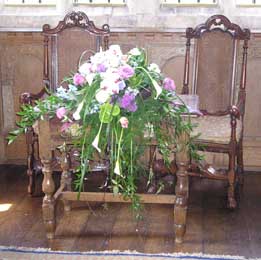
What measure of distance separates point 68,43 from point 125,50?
1.72 ft

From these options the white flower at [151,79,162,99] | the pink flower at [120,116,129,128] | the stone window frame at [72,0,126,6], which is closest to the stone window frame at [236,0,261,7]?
the stone window frame at [72,0,126,6]

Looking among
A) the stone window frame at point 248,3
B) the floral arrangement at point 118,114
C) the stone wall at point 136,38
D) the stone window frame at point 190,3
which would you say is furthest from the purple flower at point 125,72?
the stone window frame at point 248,3

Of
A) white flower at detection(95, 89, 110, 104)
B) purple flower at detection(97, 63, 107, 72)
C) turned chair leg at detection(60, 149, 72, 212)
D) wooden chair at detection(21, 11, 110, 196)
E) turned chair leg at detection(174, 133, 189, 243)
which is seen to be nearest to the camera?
white flower at detection(95, 89, 110, 104)

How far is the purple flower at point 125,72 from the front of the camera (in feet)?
8.57

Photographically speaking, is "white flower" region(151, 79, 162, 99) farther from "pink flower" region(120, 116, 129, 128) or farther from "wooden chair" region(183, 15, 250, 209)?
"wooden chair" region(183, 15, 250, 209)

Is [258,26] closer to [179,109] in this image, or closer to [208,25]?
[208,25]

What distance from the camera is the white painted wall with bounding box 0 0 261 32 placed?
4184 millimetres

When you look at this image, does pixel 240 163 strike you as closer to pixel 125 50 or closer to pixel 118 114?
pixel 125 50

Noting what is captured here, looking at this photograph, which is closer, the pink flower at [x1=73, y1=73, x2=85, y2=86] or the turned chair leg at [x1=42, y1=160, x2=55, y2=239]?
the pink flower at [x1=73, y1=73, x2=85, y2=86]

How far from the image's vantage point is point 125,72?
262 cm

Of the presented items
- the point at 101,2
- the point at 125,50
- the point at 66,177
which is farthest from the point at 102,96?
the point at 101,2

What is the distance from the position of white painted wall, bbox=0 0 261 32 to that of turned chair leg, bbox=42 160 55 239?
1.74 meters

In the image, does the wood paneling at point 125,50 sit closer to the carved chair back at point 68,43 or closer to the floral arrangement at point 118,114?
the carved chair back at point 68,43

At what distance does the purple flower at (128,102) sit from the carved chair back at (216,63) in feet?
4.39
